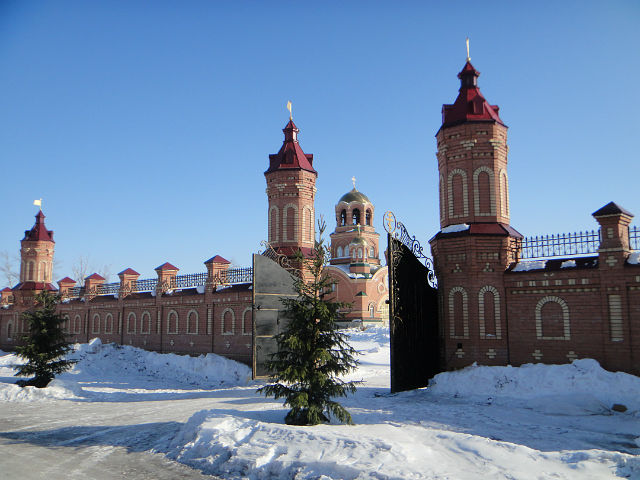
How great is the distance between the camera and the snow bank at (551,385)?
39.1 ft

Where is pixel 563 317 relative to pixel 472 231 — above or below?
below

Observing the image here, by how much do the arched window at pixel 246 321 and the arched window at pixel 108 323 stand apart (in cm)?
1098

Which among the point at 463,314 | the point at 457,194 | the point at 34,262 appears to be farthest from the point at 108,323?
the point at 457,194

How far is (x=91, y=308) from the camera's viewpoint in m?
29.4

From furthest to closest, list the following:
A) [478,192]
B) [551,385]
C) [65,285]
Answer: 1. [65,285]
2. [478,192]
3. [551,385]

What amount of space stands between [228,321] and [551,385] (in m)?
12.8

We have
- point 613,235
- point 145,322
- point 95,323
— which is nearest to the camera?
point 613,235

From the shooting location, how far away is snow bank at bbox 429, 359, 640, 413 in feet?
39.1

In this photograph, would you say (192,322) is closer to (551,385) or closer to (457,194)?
(457,194)

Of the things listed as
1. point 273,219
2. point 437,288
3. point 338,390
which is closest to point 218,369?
point 273,219

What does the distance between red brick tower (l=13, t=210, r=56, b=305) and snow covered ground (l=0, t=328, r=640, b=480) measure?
1903cm

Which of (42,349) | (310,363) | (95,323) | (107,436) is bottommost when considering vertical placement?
(107,436)

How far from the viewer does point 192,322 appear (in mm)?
22938

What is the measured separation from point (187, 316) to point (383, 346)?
399 inches
